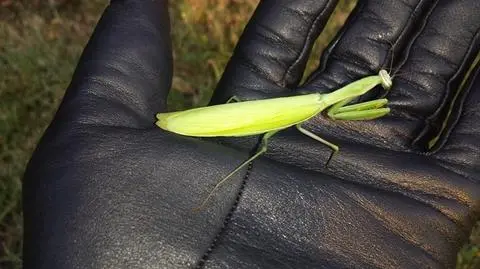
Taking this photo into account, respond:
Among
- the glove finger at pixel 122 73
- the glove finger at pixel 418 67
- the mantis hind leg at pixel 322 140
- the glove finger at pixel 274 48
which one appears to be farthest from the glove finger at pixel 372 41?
the glove finger at pixel 122 73

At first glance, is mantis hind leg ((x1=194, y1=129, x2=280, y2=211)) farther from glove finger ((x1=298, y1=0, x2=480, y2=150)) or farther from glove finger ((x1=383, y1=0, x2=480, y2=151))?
glove finger ((x1=383, y1=0, x2=480, y2=151))

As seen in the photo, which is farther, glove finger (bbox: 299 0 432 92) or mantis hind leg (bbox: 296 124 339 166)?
glove finger (bbox: 299 0 432 92)

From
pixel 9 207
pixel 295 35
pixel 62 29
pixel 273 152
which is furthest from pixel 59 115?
pixel 62 29

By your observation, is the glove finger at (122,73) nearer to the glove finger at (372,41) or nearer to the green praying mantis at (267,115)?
the green praying mantis at (267,115)

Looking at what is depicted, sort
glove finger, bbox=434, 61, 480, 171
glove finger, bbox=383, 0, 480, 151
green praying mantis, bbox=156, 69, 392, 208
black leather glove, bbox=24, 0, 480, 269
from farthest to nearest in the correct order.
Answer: glove finger, bbox=383, 0, 480, 151
glove finger, bbox=434, 61, 480, 171
green praying mantis, bbox=156, 69, 392, 208
black leather glove, bbox=24, 0, 480, 269

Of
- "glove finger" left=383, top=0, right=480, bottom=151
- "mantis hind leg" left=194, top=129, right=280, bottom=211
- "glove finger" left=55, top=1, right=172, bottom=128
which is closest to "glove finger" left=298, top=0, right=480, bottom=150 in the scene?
"glove finger" left=383, top=0, right=480, bottom=151

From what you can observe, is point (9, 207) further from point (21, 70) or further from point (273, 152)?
point (273, 152)
